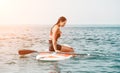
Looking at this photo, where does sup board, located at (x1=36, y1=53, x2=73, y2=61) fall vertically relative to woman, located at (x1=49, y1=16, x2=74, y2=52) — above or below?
below

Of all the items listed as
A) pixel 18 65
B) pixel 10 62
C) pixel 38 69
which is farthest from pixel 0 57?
pixel 38 69

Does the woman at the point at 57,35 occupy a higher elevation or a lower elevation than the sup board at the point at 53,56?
higher

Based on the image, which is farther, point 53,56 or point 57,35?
point 53,56

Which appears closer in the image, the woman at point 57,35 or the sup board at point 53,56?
the woman at point 57,35

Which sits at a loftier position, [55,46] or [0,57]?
[55,46]

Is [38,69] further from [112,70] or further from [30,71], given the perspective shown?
[112,70]

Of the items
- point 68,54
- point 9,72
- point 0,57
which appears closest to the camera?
point 9,72

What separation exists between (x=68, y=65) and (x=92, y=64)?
147 cm

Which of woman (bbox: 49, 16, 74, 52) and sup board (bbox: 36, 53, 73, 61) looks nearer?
woman (bbox: 49, 16, 74, 52)

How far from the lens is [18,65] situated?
68.6ft

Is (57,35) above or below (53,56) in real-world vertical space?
above

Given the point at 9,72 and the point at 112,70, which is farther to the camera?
the point at 112,70

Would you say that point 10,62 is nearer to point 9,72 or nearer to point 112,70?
A: point 9,72

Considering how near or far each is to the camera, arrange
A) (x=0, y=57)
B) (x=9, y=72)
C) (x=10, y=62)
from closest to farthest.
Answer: (x=9, y=72) < (x=10, y=62) < (x=0, y=57)
